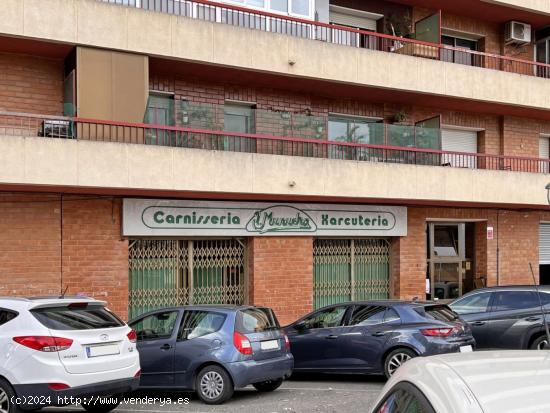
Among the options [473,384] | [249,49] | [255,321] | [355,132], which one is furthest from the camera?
[355,132]

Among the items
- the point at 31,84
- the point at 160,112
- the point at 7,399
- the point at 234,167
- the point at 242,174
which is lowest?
the point at 7,399

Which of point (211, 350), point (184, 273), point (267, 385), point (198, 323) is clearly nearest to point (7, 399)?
point (211, 350)

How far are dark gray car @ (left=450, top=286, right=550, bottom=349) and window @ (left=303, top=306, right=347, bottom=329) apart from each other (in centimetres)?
307

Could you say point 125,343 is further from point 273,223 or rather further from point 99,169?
point 273,223

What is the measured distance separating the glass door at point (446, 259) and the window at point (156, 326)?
486 inches

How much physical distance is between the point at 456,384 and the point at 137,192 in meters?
12.9

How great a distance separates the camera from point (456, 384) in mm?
2367

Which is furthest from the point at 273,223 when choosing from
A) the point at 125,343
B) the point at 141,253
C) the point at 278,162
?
the point at 125,343

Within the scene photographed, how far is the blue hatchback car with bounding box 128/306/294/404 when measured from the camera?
9508mm

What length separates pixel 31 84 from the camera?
14.6m

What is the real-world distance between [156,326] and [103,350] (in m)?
2.31

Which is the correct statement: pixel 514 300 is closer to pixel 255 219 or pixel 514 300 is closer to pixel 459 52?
pixel 255 219

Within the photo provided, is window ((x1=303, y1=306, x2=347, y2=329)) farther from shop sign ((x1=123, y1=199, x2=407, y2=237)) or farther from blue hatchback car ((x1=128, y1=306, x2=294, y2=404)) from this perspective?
shop sign ((x1=123, y1=199, x2=407, y2=237))

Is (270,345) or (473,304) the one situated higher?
(473,304)
